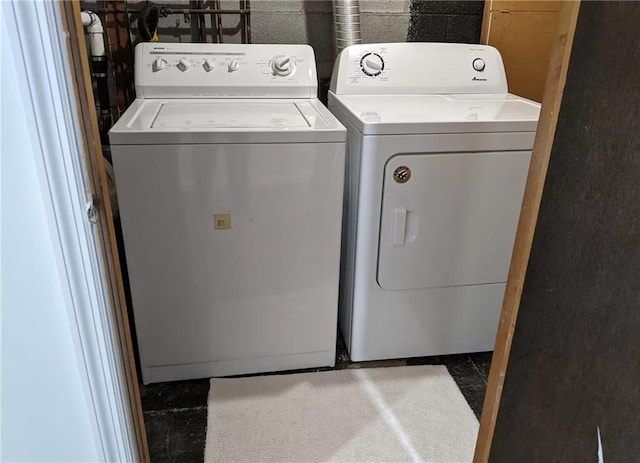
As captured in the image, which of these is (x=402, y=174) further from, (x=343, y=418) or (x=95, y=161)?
(x=95, y=161)

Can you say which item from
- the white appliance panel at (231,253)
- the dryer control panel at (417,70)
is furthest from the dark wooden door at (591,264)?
the dryer control panel at (417,70)

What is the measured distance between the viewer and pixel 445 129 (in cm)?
160

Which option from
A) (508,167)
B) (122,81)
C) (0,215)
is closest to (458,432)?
(508,167)

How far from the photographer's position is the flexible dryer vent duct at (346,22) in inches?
82.3

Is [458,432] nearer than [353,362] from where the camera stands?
Yes

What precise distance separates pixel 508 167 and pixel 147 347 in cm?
132

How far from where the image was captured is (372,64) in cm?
204

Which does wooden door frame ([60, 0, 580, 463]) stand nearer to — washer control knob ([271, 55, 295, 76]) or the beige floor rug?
the beige floor rug

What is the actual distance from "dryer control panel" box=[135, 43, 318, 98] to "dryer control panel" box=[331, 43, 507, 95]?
157mm

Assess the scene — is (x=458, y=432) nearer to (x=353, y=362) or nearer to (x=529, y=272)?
(x=353, y=362)

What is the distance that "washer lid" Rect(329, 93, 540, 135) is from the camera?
62.3 inches

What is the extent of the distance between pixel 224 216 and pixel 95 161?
2.57ft

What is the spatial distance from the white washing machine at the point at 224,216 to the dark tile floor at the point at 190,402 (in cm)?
5

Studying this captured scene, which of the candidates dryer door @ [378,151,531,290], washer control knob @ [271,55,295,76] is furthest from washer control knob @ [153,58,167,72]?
dryer door @ [378,151,531,290]
